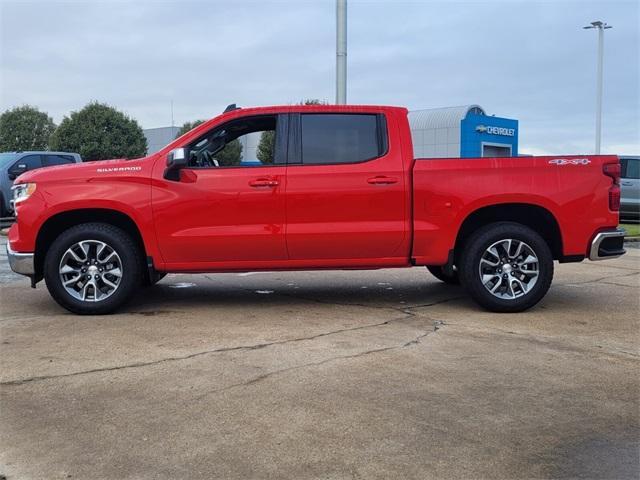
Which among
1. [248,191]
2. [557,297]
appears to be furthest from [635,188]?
[248,191]

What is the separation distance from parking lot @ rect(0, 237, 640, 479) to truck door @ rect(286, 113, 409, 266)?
0.64 metres

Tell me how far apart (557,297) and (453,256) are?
1682mm

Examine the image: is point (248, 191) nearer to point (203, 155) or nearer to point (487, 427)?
point (203, 155)

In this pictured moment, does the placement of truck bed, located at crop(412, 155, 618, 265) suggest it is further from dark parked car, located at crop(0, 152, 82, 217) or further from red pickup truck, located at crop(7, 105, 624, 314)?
dark parked car, located at crop(0, 152, 82, 217)

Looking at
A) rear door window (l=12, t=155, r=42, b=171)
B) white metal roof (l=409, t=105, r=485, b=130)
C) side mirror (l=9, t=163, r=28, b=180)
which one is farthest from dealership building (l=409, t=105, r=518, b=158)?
side mirror (l=9, t=163, r=28, b=180)

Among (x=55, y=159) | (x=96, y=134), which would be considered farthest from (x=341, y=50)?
(x=96, y=134)

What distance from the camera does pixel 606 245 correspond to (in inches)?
256

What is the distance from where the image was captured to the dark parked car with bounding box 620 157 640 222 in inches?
728

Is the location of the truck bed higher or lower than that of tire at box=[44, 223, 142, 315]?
higher

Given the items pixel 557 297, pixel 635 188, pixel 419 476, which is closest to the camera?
pixel 419 476

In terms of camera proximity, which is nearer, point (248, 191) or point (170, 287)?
point (248, 191)

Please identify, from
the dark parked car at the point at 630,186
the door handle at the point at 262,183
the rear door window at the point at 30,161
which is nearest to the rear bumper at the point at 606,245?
the door handle at the point at 262,183

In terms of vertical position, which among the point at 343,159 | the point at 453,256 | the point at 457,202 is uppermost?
the point at 343,159

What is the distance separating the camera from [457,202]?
639cm
